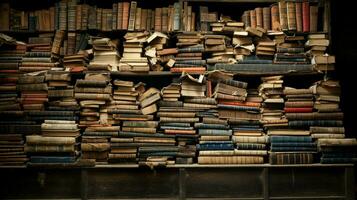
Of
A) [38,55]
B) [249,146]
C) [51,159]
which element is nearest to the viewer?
[51,159]

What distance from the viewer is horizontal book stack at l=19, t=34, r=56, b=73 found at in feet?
12.7

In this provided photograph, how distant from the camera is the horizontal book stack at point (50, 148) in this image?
12.1 feet

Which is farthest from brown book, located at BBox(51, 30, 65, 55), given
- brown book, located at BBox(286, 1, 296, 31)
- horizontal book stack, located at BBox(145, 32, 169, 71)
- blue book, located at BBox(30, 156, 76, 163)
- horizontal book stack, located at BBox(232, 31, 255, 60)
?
brown book, located at BBox(286, 1, 296, 31)

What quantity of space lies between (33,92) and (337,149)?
3360 millimetres

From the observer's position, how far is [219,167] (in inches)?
148

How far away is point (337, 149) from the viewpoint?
12.3ft

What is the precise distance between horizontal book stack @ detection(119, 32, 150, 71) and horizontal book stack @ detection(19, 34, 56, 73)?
2.66ft

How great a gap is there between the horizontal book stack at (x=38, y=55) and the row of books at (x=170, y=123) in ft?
0.38

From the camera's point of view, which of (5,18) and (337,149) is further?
(5,18)

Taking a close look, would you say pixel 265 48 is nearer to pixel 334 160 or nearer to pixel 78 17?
pixel 334 160

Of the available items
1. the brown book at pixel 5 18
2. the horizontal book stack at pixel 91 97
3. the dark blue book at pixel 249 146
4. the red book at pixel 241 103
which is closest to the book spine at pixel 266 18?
the red book at pixel 241 103

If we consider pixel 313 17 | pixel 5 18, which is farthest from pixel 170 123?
pixel 5 18

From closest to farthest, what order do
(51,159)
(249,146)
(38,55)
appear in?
(51,159)
(249,146)
(38,55)

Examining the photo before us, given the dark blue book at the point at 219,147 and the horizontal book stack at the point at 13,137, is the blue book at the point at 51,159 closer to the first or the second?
the horizontal book stack at the point at 13,137
